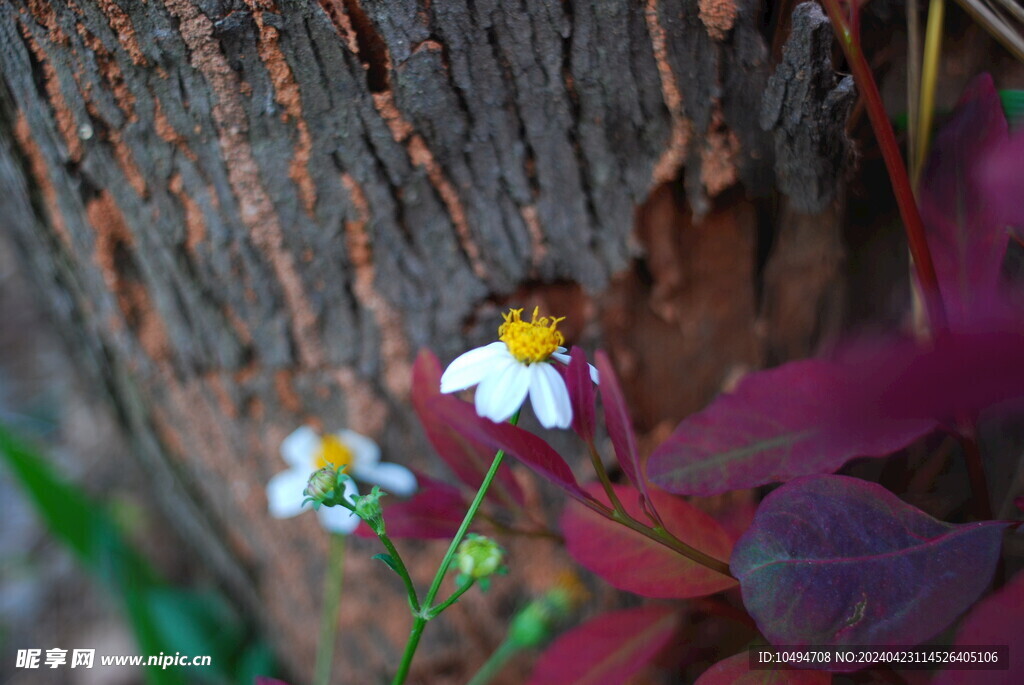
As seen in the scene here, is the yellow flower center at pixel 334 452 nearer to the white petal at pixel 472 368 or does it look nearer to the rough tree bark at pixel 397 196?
the rough tree bark at pixel 397 196

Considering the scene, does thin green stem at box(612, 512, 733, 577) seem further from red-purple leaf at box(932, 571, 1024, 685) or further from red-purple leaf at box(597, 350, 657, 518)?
red-purple leaf at box(932, 571, 1024, 685)

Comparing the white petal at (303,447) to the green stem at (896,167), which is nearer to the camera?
the green stem at (896,167)

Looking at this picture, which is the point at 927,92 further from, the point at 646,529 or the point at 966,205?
the point at 646,529

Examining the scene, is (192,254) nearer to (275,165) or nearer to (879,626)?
(275,165)

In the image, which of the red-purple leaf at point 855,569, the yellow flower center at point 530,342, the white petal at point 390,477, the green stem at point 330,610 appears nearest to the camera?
the red-purple leaf at point 855,569

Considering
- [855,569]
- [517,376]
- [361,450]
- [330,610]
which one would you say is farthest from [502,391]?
[330,610]

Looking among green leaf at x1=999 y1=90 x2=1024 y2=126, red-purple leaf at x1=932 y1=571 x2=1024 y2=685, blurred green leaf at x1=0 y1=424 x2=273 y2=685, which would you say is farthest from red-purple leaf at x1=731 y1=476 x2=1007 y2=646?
blurred green leaf at x1=0 y1=424 x2=273 y2=685

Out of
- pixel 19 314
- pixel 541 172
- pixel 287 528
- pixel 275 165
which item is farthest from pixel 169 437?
pixel 19 314

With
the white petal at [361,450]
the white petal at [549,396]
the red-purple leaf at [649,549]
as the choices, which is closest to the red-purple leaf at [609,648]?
the red-purple leaf at [649,549]
